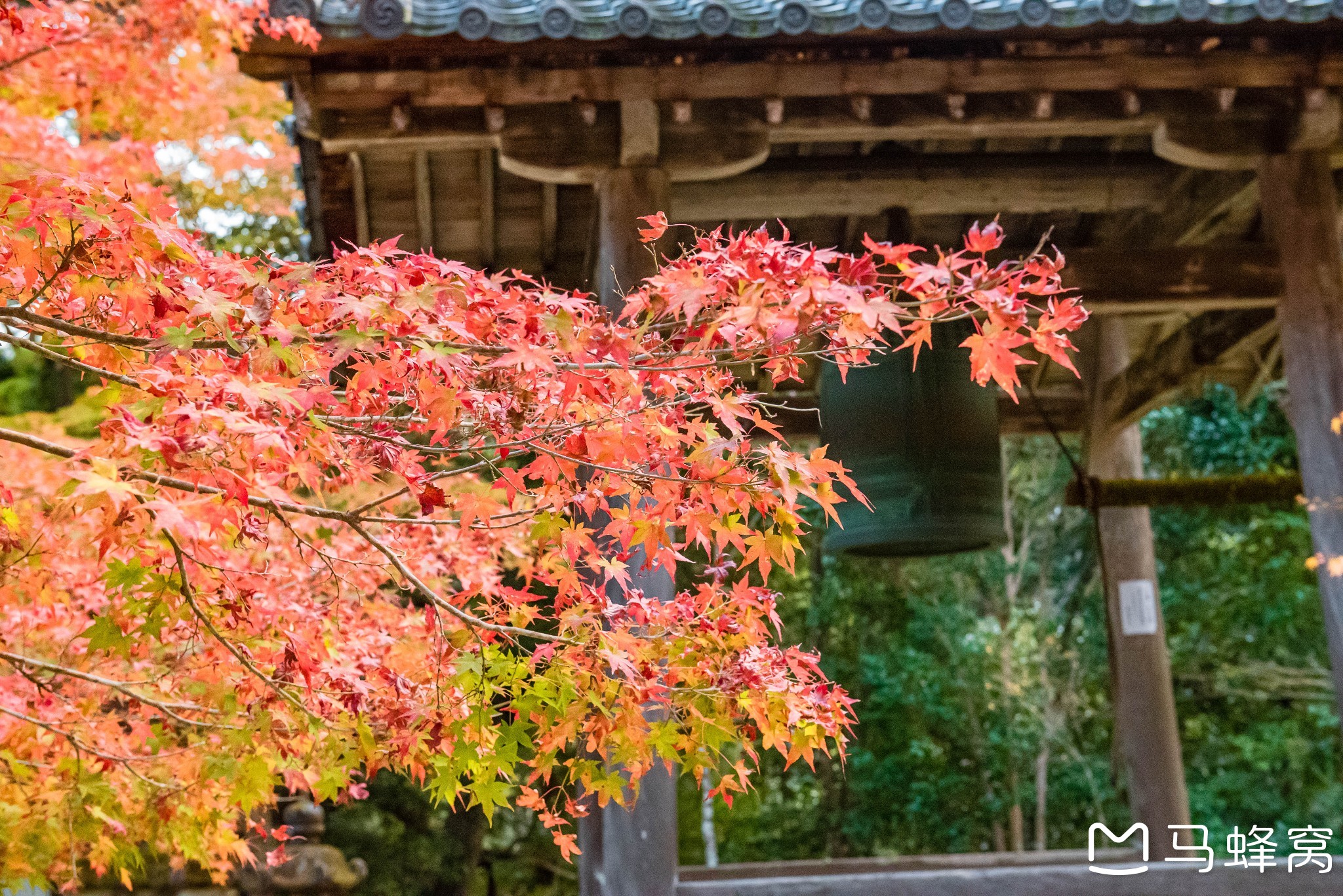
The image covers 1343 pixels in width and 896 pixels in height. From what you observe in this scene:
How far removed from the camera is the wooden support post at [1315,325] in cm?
407

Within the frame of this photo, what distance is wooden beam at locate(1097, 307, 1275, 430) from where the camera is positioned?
5719 mm

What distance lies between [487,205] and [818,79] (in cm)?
167

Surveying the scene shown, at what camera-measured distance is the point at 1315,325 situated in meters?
4.23

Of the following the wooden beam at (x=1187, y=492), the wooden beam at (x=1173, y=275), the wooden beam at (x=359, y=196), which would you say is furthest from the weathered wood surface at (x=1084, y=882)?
the wooden beam at (x=359, y=196)

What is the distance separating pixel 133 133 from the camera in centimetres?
789

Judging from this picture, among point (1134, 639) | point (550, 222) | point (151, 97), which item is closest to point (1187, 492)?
point (1134, 639)

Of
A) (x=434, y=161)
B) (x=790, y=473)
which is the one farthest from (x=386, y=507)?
(x=790, y=473)

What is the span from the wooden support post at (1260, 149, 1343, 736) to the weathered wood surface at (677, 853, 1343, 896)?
0.70 metres

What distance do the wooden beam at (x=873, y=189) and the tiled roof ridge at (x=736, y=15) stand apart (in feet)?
3.87

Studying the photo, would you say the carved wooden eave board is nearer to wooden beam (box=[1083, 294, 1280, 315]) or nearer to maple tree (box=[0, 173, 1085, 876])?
wooden beam (box=[1083, 294, 1280, 315])

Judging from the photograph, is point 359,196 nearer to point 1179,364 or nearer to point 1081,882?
point 1081,882

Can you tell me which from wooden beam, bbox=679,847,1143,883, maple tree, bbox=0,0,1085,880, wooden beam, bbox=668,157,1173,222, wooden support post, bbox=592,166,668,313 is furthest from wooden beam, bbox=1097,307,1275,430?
maple tree, bbox=0,0,1085,880

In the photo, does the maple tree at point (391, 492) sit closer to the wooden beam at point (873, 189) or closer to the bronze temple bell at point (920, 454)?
the bronze temple bell at point (920, 454)

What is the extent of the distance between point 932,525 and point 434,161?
97.4 inches
